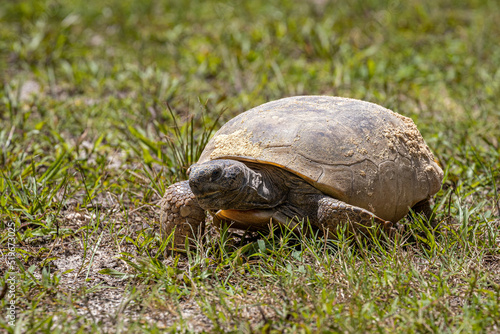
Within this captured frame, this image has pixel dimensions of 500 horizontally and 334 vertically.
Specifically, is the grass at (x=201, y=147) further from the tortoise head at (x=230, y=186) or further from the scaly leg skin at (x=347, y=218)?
the tortoise head at (x=230, y=186)

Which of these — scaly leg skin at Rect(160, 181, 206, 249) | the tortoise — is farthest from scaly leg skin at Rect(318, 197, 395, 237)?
scaly leg skin at Rect(160, 181, 206, 249)

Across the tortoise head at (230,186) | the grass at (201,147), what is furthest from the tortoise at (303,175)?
the grass at (201,147)

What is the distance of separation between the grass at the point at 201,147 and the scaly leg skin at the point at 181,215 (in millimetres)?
107

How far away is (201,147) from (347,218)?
1256mm

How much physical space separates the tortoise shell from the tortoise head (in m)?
0.12

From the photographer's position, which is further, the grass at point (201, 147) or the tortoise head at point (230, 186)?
the tortoise head at point (230, 186)

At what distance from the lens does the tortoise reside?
262 centimetres

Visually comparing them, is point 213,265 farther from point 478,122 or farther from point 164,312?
point 478,122

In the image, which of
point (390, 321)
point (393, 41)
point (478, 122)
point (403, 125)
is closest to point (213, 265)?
point (390, 321)

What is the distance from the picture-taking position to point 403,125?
3.14m

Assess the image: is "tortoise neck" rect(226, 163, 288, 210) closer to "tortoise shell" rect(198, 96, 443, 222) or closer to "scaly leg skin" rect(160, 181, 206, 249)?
"tortoise shell" rect(198, 96, 443, 222)

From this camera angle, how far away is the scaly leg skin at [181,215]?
2.77 meters

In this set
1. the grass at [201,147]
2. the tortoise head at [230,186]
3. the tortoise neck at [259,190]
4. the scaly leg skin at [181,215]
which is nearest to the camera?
the grass at [201,147]

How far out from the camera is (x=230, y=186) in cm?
258
